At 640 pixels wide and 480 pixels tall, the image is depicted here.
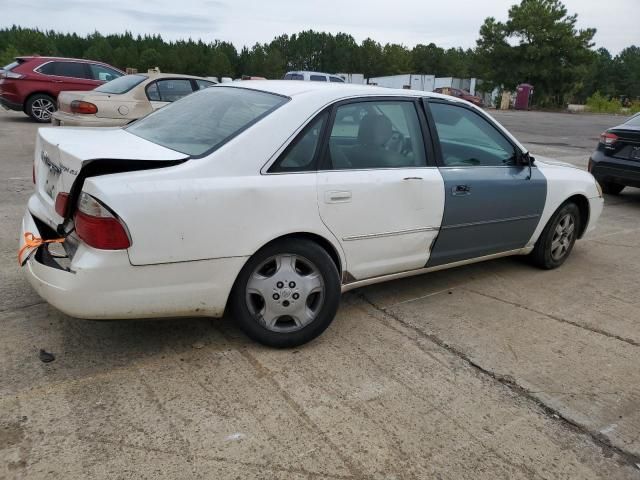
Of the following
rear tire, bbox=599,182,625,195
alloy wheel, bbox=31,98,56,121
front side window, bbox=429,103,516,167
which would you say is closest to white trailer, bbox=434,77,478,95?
alloy wheel, bbox=31,98,56,121

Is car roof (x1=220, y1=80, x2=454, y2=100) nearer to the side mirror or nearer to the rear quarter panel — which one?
the side mirror

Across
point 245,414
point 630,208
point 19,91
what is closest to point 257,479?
point 245,414

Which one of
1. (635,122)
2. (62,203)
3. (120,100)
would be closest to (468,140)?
(62,203)

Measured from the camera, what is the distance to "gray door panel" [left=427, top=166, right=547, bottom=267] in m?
3.89

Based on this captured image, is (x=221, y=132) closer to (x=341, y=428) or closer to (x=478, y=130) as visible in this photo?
(x=341, y=428)

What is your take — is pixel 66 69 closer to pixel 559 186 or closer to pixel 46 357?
pixel 46 357

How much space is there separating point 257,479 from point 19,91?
13.3 m

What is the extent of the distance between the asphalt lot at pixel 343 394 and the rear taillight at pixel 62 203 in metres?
0.78

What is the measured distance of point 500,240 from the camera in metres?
4.33

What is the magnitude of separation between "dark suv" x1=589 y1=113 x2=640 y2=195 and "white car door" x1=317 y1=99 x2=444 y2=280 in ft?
17.1

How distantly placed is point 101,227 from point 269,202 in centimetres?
86

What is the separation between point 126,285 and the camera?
2.72 metres

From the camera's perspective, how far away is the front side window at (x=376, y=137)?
3.41 m

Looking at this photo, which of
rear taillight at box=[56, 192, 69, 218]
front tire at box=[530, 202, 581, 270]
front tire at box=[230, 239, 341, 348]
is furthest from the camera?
front tire at box=[530, 202, 581, 270]
